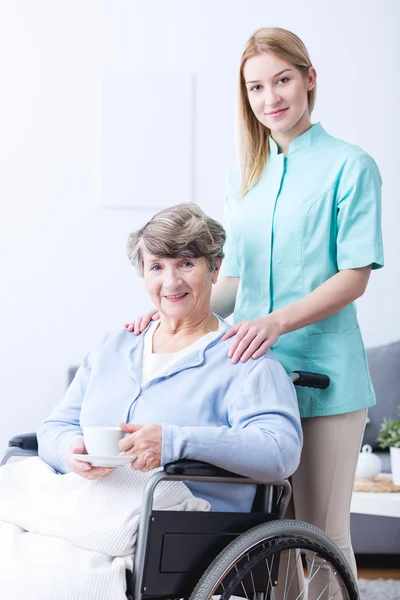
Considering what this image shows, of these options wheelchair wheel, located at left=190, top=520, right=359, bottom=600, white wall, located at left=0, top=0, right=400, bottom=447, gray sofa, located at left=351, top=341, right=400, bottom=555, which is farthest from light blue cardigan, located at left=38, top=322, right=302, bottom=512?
white wall, located at left=0, top=0, right=400, bottom=447

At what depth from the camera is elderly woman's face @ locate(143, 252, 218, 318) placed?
6.12ft

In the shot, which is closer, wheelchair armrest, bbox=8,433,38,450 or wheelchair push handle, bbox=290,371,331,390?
wheelchair push handle, bbox=290,371,331,390

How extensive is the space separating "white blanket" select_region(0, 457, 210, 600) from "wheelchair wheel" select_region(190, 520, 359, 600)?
0.13 metres

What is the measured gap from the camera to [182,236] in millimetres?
1850

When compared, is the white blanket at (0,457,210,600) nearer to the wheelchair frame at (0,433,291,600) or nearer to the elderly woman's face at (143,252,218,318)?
the wheelchair frame at (0,433,291,600)

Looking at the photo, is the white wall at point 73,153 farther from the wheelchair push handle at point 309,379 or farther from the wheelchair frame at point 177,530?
the wheelchair frame at point 177,530

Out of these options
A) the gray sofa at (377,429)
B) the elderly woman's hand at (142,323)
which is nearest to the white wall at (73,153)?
the gray sofa at (377,429)

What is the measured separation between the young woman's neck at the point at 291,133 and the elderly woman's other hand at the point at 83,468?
840 millimetres

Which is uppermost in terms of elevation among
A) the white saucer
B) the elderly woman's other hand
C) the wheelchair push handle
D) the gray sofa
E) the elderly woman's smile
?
the elderly woman's smile

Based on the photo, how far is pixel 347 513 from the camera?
189 cm

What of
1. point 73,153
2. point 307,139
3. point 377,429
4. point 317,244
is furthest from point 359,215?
point 73,153

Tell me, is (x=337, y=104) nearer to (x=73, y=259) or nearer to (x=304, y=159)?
(x=73, y=259)

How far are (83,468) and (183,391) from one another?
0.90ft

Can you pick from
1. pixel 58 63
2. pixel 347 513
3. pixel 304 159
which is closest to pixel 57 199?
pixel 58 63
